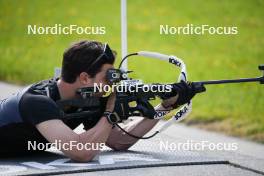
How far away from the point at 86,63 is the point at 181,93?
2.20 ft

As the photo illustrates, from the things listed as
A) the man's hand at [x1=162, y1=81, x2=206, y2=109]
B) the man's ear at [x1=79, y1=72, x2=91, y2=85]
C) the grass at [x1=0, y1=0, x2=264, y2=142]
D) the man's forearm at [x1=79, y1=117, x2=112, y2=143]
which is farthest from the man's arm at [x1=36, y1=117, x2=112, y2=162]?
the grass at [x1=0, y1=0, x2=264, y2=142]

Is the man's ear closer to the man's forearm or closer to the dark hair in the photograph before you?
the dark hair

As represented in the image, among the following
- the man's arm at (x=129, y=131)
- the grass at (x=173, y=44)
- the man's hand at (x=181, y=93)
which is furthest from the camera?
the grass at (x=173, y=44)

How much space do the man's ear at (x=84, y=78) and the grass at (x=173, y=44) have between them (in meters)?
4.08

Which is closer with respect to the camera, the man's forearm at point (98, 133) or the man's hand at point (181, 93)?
the man's forearm at point (98, 133)

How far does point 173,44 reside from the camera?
16.6 m

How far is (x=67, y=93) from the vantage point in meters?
5.25

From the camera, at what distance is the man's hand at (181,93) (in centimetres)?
534

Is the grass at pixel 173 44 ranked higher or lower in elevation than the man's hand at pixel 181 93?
higher

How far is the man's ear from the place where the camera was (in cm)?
519

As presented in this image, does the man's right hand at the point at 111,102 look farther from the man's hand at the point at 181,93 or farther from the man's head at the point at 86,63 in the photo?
the man's hand at the point at 181,93

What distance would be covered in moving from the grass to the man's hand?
364 cm

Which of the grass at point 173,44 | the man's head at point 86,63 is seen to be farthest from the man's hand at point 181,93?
the grass at point 173,44

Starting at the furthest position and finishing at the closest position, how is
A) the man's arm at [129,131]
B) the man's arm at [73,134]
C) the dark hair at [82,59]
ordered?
the man's arm at [129,131]
the dark hair at [82,59]
the man's arm at [73,134]
